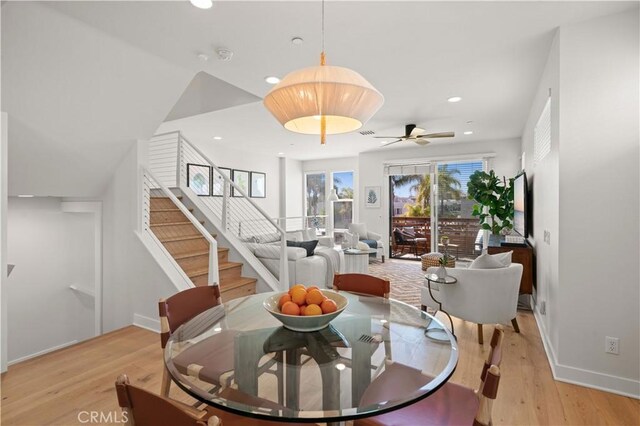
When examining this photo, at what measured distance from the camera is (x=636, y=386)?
219 cm

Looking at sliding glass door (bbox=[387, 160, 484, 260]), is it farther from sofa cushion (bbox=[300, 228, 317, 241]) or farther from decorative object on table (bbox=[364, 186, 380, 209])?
sofa cushion (bbox=[300, 228, 317, 241])

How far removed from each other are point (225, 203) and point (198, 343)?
3.19 metres

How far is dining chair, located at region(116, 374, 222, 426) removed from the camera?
2.82 feet

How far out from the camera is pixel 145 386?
231 cm

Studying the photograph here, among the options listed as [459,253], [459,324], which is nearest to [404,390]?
[459,324]

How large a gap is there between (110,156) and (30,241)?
75.5 inches

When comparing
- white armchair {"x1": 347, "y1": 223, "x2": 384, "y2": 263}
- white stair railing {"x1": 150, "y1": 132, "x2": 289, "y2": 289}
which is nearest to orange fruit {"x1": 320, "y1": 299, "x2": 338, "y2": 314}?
white stair railing {"x1": 150, "y1": 132, "x2": 289, "y2": 289}

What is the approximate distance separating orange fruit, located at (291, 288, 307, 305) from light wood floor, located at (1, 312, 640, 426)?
1249 millimetres

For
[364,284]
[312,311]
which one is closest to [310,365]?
[312,311]

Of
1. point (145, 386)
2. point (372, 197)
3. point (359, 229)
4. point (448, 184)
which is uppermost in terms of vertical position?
point (448, 184)

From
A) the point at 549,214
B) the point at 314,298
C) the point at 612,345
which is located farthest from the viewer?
the point at 549,214

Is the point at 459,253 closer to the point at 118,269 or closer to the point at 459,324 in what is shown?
the point at 459,324

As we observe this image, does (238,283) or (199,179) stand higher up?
(199,179)

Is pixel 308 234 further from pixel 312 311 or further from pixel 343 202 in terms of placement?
pixel 312 311
